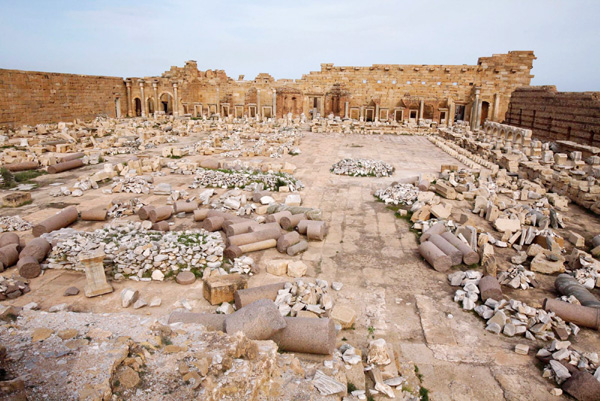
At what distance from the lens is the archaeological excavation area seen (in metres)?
3.91

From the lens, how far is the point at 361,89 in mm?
33750

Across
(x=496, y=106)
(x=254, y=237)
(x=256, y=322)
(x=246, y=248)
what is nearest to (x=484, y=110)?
(x=496, y=106)

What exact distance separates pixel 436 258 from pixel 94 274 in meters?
6.19

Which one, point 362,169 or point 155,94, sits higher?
point 155,94

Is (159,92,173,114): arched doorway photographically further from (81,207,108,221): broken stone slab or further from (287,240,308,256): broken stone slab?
(287,240,308,256): broken stone slab

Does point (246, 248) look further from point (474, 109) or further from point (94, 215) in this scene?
point (474, 109)

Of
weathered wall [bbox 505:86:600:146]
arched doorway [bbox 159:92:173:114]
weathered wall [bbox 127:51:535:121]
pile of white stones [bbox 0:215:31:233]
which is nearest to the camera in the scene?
pile of white stones [bbox 0:215:31:233]

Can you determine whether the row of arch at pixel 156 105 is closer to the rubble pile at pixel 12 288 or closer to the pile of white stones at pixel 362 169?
the pile of white stones at pixel 362 169

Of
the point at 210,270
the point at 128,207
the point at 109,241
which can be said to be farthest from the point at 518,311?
the point at 128,207

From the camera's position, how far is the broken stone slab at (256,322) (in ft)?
15.3

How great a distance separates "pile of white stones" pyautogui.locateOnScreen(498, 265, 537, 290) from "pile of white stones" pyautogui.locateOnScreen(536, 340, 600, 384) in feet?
5.92

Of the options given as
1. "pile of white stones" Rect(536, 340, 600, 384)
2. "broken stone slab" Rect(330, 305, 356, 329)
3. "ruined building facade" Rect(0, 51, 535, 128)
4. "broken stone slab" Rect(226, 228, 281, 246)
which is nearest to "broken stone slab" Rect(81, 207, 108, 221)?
"broken stone slab" Rect(226, 228, 281, 246)

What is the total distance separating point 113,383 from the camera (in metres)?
3.39

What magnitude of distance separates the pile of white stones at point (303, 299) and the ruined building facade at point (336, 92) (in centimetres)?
2620
